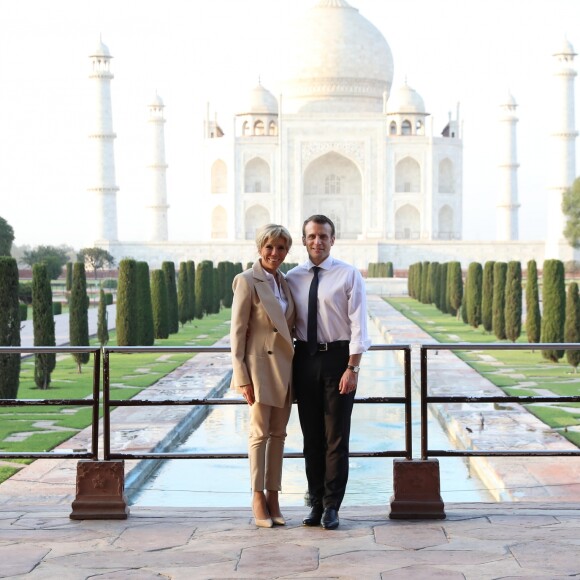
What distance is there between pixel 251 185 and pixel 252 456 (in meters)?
33.0

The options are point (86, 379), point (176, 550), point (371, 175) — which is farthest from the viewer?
point (371, 175)

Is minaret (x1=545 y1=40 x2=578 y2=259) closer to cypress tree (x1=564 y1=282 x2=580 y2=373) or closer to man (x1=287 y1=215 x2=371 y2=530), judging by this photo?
cypress tree (x1=564 y1=282 x2=580 y2=373)

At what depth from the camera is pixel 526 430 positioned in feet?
17.7

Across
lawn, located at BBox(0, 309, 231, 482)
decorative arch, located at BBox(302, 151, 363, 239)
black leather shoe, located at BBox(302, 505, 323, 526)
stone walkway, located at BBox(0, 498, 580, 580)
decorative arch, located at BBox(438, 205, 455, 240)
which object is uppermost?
decorative arch, located at BBox(302, 151, 363, 239)

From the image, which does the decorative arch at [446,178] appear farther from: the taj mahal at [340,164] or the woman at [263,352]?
the woman at [263,352]

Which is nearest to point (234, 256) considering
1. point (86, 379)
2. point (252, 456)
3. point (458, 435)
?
point (86, 379)

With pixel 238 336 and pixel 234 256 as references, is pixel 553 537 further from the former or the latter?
pixel 234 256

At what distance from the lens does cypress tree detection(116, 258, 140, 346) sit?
1016 cm

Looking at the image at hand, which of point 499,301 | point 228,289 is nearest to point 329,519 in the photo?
point 499,301

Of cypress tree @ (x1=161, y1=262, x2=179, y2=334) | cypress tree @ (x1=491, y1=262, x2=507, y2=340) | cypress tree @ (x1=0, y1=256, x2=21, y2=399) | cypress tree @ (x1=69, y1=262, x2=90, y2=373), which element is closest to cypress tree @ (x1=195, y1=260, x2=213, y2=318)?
cypress tree @ (x1=161, y1=262, x2=179, y2=334)

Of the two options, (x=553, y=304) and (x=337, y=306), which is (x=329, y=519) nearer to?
(x=337, y=306)

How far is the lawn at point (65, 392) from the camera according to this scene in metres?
5.14

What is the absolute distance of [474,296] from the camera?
13.9 metres

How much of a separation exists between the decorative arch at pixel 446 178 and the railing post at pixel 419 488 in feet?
109
